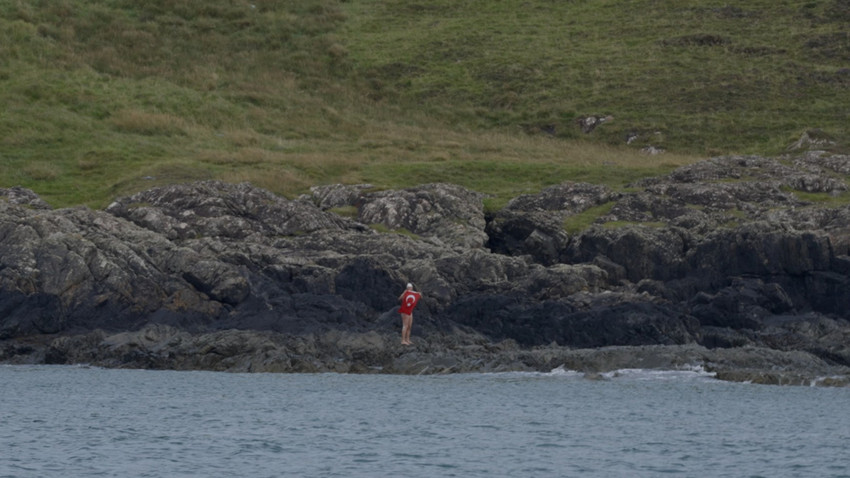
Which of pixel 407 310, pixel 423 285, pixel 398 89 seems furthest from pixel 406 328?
pixel 398 89

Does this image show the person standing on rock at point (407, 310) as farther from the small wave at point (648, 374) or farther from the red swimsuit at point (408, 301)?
the small wave at point (648, 374)

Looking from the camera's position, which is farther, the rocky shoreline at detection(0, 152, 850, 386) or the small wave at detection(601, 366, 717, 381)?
the rocky shoreline at detection(0, 152, 850, 386)

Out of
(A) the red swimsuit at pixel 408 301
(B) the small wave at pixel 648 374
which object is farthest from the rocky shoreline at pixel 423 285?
(A) the red swimsuit at pixel 408 301

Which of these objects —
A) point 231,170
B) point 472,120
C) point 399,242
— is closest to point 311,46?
point 472,120

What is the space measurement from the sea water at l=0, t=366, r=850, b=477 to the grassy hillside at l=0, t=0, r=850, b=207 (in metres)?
18.3

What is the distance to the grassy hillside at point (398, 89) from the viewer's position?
5541 cm

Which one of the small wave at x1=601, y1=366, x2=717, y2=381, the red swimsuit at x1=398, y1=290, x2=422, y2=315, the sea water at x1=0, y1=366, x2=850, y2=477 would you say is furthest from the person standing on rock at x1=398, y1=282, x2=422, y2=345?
the small wave at x1=601, y1=366, x2=717, y2=381

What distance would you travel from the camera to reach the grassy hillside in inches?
2181

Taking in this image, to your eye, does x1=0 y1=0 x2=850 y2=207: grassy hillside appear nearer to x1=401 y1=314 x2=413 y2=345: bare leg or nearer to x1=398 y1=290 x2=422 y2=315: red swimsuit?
x1=398 y1=290 x2=422 y2=315: red swimsuit

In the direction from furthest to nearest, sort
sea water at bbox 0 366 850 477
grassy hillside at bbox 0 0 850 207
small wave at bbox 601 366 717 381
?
grassy hillside at bbox 0 0 850 207, small wave at bbox 601 366 717 381, sea water at bbox 0 366 850 477

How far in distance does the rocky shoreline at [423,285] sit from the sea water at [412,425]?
1559 millimetres

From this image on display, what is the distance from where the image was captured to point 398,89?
255 feet

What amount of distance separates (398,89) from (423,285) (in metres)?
39.2

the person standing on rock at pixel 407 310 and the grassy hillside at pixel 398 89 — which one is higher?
the grassy hillside at pixel 398 89
